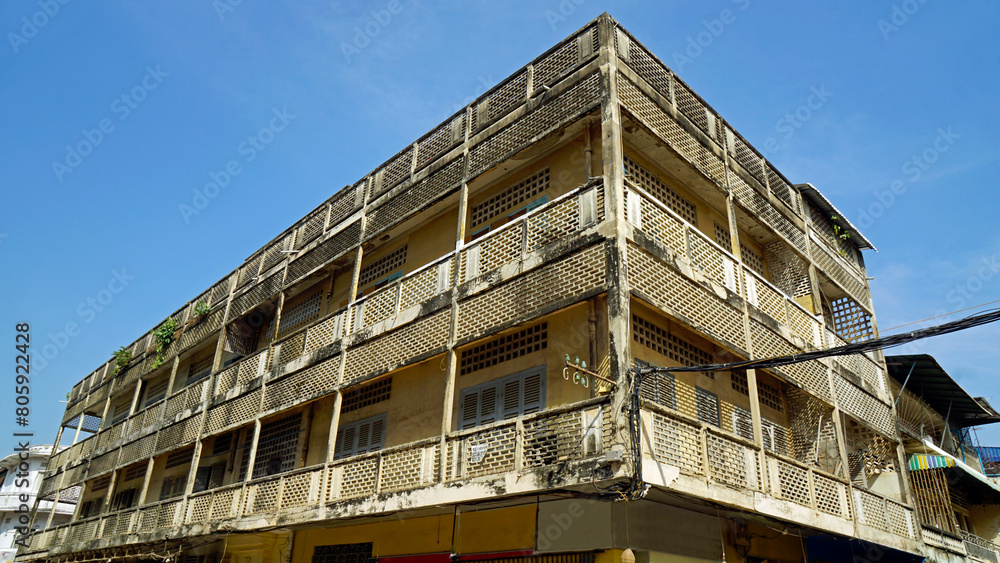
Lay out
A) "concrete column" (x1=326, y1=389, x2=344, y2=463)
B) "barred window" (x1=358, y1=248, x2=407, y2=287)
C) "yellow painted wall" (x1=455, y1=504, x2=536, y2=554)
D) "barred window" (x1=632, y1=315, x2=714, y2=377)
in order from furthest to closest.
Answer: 1. "barred window" (x1=358, y1=248, x2=407, y2=287)
2. "concrete column" (x1=326, y1=389, x2=344, y2=463)
3. "barred window" (x1=632, y1=315, x2=714, y2=377)
4. "yellow painted wall" (x1=455, y1=504, x2=536, y2=554)

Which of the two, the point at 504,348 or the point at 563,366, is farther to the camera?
the point at 504,348

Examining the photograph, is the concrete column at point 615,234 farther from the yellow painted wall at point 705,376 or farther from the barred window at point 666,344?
the barred window at point 666,344

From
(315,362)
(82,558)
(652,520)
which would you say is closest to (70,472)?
(82,558)

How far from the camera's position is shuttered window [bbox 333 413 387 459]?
1239cm

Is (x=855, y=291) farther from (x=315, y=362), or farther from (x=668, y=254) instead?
(x=315, y=362)

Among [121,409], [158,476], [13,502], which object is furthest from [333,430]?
[13,502]

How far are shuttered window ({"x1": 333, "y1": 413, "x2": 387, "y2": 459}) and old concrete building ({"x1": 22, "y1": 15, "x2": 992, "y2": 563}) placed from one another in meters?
0.06

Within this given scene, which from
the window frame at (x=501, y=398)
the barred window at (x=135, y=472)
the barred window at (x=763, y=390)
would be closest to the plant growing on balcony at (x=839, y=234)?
the barred window at (x=763, y=390)

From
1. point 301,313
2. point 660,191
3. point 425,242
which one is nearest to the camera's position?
point 660,191

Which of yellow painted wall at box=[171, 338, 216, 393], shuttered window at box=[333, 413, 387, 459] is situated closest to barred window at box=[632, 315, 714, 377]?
shuttered window at box=[333, 413, 387, 459]

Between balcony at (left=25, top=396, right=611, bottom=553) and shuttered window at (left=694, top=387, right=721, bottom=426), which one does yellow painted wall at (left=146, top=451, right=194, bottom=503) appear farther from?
shuttered window at (left=694, top=387, right=721, bottom=426)

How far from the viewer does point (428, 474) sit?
9.28m

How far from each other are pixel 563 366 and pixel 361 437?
16.9 ft

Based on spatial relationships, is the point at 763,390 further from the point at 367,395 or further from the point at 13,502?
the point at 13,502
